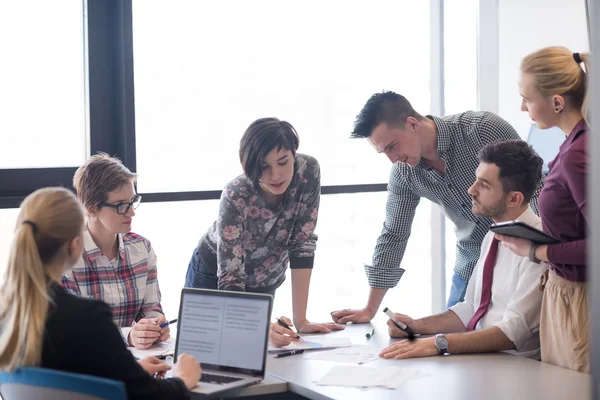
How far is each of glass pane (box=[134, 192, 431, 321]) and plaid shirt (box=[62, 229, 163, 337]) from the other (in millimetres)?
1257

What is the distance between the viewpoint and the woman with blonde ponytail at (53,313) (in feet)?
5.52

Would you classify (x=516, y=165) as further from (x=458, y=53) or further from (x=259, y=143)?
(x=458, y=53)

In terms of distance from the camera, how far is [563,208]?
225 cm

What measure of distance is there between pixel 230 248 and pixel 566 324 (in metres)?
1.24

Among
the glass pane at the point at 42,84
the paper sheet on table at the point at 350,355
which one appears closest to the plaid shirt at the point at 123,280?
the paper sheet on table at the point at 350,355

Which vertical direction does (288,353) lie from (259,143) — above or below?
below

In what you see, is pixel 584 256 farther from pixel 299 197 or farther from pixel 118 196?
pixel 118 196

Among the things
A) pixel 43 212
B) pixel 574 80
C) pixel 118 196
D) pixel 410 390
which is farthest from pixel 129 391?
pixel 574 80

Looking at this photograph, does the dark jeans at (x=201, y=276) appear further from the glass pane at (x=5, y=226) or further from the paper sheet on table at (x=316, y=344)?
the glass pane at (x=5, y=226)

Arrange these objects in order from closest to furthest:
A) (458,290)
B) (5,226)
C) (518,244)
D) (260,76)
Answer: (518,244) < (458,290) < (5,226) < (260,76)

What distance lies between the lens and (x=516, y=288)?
2.49 metres

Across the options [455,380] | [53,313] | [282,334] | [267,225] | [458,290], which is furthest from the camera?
[458,290]

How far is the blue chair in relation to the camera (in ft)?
5.12

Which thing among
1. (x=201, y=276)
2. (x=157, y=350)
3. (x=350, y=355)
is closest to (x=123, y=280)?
(x=157, y=350)
